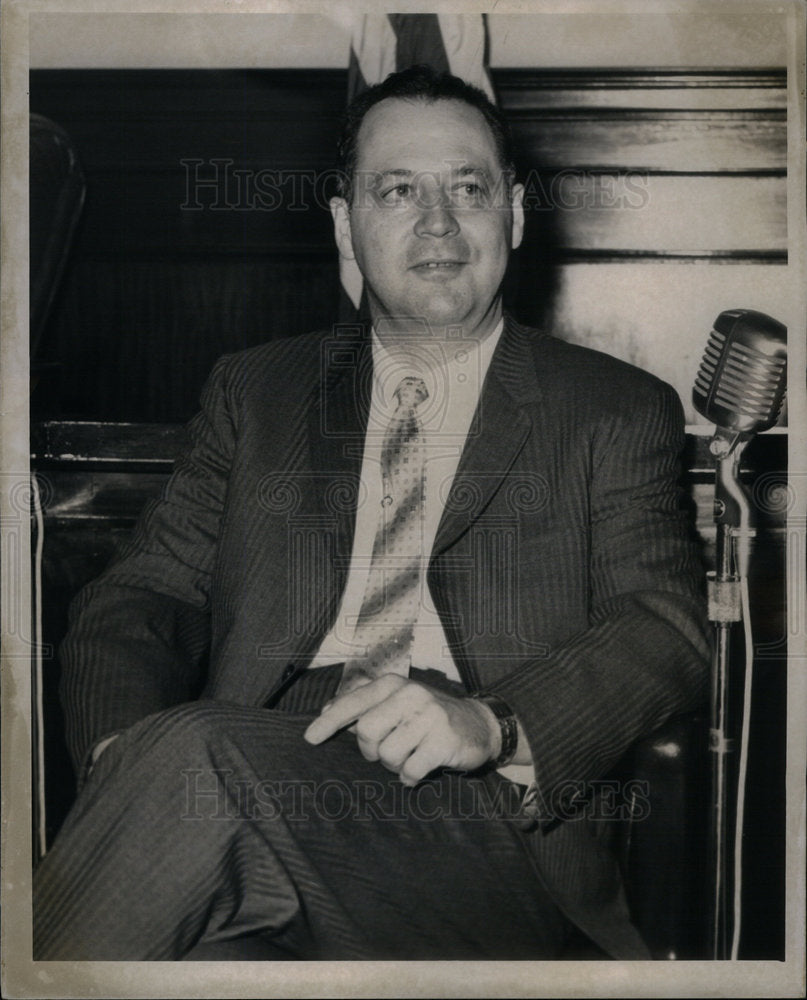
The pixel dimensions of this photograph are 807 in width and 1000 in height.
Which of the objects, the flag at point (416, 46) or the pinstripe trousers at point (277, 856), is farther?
the flag at point (416, 46)

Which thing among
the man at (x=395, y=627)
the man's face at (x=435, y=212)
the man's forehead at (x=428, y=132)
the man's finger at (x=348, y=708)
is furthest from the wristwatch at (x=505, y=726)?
the man's forehead at (x=428, y=132)

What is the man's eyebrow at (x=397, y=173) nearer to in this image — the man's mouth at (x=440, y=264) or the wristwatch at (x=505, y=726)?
the man's mouth at (x=440, y=264)

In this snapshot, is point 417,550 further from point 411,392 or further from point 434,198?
point 434,198

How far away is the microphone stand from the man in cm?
4

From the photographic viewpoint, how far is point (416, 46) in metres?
1.70

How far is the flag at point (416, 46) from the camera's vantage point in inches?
66.3

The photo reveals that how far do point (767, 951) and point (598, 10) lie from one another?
1.44 m

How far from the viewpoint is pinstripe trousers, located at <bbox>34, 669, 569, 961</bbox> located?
1.20 metres

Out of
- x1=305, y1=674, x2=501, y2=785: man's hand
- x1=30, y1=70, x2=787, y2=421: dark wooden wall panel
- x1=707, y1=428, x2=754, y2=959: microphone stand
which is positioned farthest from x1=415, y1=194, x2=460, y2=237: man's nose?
x1=305, y1=674, x2=501, y2=785: man's hand

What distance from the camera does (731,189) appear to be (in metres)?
1.80

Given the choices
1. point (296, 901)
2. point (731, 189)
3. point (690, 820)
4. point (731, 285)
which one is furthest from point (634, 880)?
point (731, 189)

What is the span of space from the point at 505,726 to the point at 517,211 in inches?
32.0

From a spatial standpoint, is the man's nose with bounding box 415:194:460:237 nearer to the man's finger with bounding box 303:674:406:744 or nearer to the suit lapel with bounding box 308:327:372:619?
the suit lapel with bounding box 308:327:372:619

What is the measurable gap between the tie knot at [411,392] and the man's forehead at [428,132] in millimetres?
317
